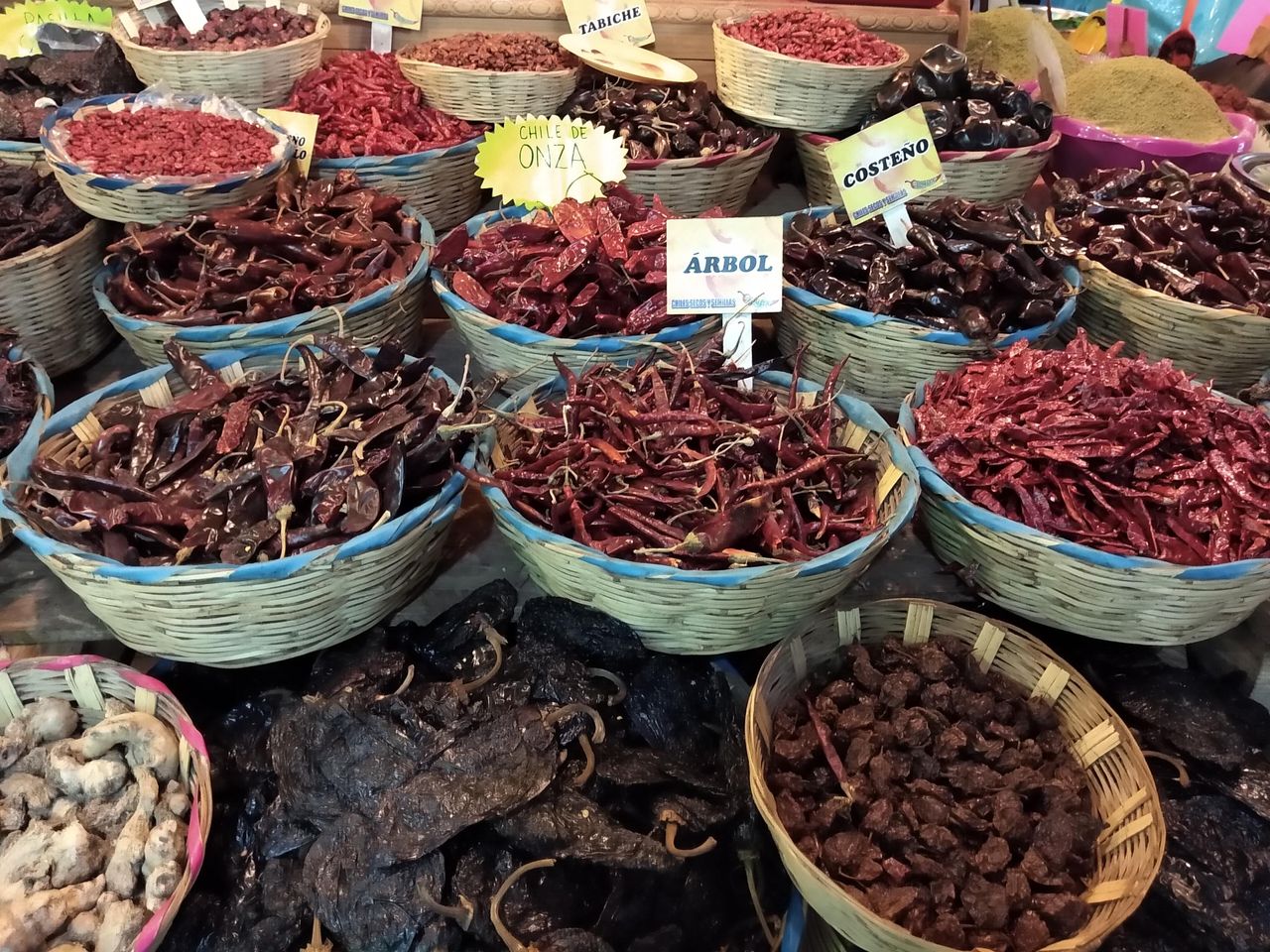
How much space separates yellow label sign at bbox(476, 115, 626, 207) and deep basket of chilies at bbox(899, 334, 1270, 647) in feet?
4.45

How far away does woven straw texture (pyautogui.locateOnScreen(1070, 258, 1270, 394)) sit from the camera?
263 cm

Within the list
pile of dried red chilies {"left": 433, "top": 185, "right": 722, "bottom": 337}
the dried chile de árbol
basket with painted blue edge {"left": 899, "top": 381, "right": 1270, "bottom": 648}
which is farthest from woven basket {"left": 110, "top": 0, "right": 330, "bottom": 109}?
basket with painted blue edge {"left": 899, "top": 381, "right": 1270, "bottom": 648}

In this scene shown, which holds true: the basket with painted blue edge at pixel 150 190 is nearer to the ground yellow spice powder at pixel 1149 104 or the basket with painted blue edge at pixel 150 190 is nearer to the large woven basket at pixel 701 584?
the large woven basket at pixel 701 584

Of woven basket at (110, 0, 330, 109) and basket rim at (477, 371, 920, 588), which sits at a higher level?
woven basket at (110, 0, 330, 109)

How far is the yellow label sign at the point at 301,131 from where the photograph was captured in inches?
123

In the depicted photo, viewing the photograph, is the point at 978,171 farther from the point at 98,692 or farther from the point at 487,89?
the point at 98,692

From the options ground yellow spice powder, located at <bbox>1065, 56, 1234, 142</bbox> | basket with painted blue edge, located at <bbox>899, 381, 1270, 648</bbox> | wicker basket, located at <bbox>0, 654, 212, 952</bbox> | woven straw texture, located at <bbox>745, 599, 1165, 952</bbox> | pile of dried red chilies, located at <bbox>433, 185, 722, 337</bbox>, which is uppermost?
ground yellow spice powder, located at <bbox>1065, 56, 1234, 142</bbox>

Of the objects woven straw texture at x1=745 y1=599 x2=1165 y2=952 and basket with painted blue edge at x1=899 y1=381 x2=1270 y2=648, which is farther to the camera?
basket with painted blue edge at x1=899 y1=381 x2=1270 y2=648

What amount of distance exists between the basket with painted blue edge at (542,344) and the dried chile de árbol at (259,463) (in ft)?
0.84

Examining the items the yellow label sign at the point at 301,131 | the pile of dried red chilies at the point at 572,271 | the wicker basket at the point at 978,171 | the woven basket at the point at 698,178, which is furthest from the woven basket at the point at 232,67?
the wicker basket at the point at 978,171

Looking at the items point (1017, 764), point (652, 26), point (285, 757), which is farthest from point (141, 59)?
point (1017, 764)

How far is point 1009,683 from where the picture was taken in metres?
1.97

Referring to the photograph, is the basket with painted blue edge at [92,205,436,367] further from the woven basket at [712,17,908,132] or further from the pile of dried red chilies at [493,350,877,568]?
the woven basket at [712,17,908,132]

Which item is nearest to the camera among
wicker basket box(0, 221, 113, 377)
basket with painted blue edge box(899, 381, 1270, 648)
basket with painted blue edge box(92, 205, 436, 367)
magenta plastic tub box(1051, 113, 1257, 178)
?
basket with painted blue edge box(899, 381, 1270, 648)
